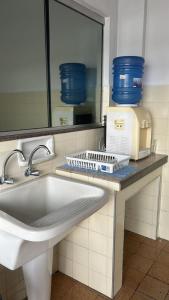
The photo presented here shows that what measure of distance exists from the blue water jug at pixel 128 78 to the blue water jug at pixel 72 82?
28cm

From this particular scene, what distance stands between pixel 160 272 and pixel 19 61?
2357 mm

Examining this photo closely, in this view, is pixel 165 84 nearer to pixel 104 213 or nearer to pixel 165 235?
pixel 104 213

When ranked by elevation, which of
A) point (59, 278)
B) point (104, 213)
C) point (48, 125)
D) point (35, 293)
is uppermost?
point (48, 125)

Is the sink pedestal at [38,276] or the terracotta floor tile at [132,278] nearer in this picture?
the sink pedestal at [38,276]

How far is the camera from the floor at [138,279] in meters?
1.59

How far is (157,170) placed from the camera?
1.96 metres

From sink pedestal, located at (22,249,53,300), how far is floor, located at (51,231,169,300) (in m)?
0.38

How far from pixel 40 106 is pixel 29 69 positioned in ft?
1.78

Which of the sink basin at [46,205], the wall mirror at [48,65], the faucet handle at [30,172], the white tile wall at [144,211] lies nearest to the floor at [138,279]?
the white tile wall at [144,211]

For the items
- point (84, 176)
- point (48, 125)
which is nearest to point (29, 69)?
point (48, 125)

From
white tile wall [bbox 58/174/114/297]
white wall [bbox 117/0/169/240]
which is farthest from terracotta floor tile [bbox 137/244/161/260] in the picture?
white tile wall [bbox 58/174/114/297]

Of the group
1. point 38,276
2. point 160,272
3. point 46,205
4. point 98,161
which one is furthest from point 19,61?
point 160,272

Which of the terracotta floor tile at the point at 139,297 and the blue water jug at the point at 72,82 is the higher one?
the blue water jug at the point at 72,82

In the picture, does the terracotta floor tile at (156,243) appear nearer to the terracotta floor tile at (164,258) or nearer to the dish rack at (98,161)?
the terracotta floor tile at (164,258)
